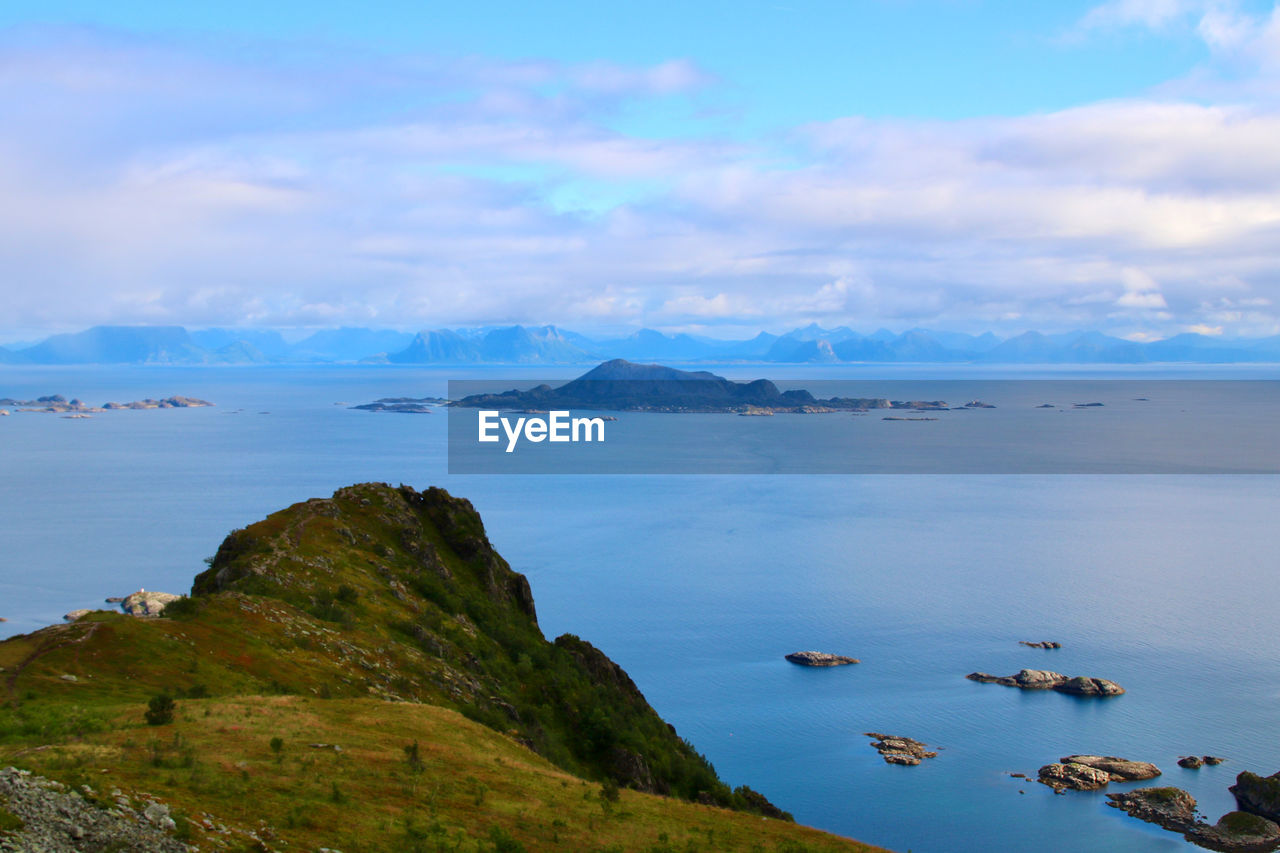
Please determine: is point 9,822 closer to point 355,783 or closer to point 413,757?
point 355,783

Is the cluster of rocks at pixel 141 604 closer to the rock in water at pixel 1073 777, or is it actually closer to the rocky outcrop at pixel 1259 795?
the rock in water at pixel 1073 777

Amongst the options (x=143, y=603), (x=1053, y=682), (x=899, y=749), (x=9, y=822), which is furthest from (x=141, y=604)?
(x=1053, y=682)

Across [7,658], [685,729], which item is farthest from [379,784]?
[685,729]

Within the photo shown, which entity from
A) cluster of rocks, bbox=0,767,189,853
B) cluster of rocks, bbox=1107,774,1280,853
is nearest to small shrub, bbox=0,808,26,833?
cluster of rocks, bbox=0,767,189,853

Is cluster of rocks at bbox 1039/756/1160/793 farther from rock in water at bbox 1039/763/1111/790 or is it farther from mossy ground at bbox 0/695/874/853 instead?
mossy ground at bbox 0/695/874/853

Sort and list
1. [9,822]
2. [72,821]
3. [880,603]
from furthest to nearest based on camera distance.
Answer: [880,603] < [72,821] < [9,822]

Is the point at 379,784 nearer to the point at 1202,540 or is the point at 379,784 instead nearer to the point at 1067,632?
the point at 1067,632

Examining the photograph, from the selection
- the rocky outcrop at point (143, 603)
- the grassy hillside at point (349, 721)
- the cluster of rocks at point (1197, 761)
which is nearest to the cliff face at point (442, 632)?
the grassy hillside at point (349, 721)
